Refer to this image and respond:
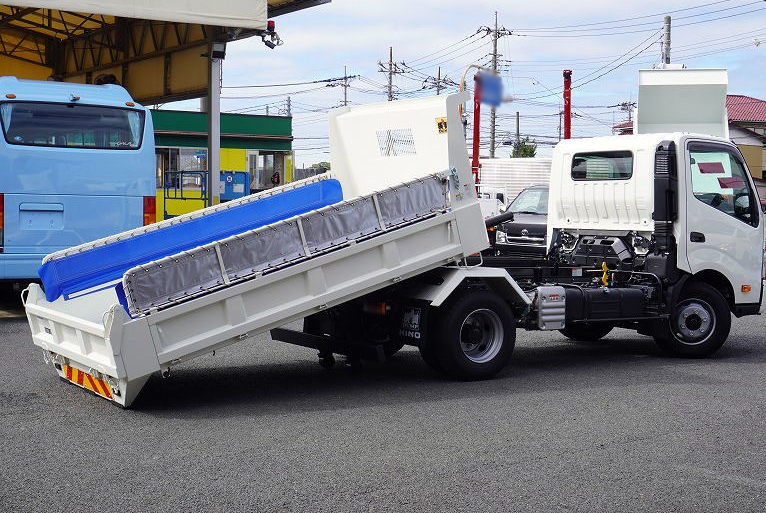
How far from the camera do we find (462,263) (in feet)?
30.0

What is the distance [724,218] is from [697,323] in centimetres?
121

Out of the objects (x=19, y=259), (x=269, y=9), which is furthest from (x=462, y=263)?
(x=269, y=9)

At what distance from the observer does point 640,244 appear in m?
10.9

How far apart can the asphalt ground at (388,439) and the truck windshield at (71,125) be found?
4.65 metres

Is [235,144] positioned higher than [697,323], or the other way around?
[235,144]

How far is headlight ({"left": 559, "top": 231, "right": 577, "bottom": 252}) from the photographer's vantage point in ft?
37.6

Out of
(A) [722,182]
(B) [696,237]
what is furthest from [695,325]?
(A) [722,182]

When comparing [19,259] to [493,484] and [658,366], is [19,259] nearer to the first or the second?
[658,366]

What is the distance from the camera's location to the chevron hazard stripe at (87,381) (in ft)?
25.9

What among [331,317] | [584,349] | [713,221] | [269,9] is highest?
[269,9]

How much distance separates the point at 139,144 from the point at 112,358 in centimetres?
790

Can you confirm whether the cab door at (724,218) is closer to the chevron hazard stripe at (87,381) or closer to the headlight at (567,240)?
the headlight at (567,240)

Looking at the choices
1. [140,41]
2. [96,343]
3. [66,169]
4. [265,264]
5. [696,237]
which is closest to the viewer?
[96,343]

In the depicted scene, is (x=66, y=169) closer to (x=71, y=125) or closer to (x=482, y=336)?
(x=71, y=125)
